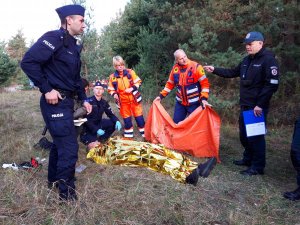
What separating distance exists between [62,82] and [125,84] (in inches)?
119

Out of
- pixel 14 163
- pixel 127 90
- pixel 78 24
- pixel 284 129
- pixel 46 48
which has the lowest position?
pixel 284 129

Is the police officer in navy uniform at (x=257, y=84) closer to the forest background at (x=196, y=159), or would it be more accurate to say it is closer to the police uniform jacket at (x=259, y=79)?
the police uniform jacket at (x=259, y=79)

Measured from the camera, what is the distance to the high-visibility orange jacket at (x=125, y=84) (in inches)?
253

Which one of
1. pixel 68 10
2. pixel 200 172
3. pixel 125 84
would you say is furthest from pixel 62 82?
pixel 125 84

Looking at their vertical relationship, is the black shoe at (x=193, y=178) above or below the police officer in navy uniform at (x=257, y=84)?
below

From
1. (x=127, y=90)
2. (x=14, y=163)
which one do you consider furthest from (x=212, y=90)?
(x=14, y=163)

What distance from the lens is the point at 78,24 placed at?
341 cm

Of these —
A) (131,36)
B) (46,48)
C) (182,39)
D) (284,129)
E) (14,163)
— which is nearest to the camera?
(46,48)

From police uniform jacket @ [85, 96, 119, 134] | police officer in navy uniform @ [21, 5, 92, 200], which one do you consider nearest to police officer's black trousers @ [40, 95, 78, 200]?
police officer in navy uniform @ [21, 5, 92, 200]

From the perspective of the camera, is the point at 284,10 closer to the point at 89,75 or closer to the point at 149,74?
the point at 149,74

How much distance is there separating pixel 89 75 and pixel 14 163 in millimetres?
8175

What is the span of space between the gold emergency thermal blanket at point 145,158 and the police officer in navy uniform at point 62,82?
1.26 metres

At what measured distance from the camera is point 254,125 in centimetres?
471

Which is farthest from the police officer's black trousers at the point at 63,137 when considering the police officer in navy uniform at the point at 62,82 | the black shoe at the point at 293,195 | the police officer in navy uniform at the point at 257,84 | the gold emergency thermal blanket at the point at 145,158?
the police officer in navy uniform at the point at 257,84
